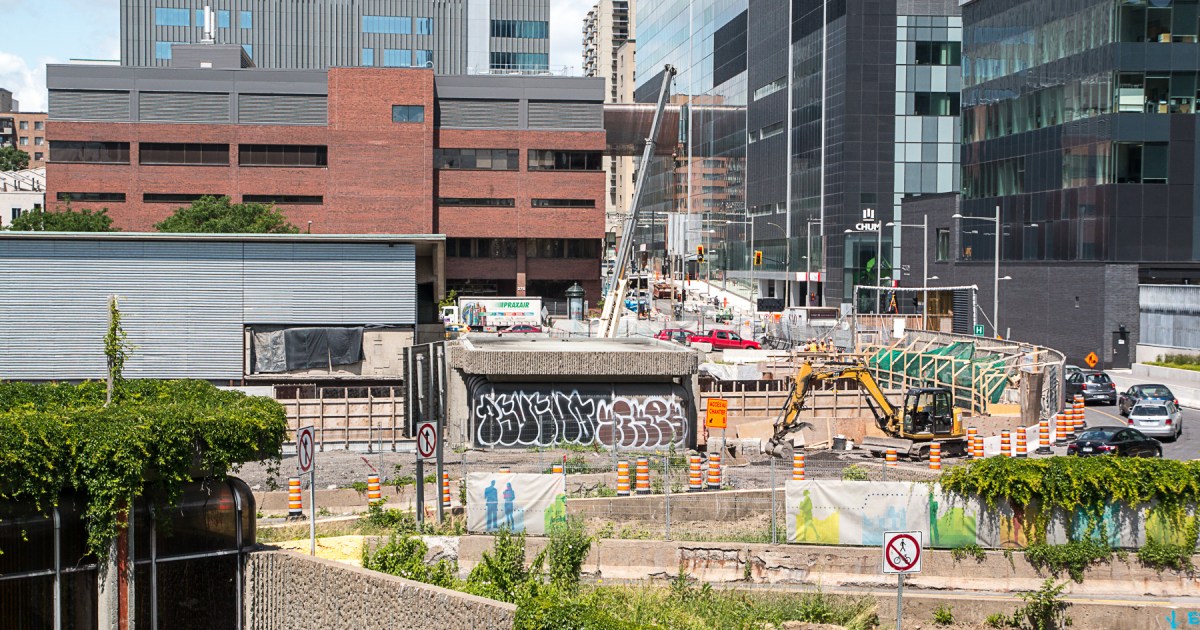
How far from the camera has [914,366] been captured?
1921 inches

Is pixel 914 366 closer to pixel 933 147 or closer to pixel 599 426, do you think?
pixel 599 426

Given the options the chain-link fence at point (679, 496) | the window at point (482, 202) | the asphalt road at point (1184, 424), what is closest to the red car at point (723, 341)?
the asphalt road at point (1184, 424)

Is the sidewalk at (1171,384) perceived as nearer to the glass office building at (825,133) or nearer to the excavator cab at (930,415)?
the excavator cab at (930,415)

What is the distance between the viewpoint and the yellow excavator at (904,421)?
112 ft

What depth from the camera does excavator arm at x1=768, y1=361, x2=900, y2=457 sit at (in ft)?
119

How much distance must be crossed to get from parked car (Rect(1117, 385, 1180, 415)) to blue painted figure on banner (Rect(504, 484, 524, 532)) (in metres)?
28.2

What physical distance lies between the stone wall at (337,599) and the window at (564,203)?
7289 centimetres

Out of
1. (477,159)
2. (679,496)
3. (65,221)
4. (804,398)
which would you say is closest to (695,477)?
(679,496)

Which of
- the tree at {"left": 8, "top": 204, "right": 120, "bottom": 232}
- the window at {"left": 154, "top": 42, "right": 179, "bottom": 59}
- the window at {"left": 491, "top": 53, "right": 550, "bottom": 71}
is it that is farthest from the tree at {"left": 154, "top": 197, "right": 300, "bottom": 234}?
the window at {"left": 154, "top": 42, "right": 179, "bottom": 59}

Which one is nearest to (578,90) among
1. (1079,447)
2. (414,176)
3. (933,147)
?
(414,176)

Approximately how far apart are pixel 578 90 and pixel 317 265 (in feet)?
174

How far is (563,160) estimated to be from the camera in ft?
297

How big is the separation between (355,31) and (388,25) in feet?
11.9

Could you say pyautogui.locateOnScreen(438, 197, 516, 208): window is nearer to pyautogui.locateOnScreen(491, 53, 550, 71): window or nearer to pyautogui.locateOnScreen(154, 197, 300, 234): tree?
pyautogui.locateOnScreen(154, 197, 300, 234): tree
